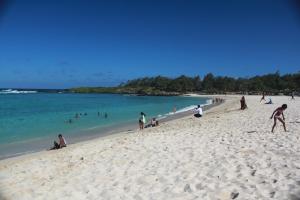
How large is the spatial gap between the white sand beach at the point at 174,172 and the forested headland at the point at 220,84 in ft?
291

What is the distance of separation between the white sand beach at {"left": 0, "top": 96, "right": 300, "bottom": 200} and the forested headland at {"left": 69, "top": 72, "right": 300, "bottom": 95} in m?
88.6

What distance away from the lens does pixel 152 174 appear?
744 cm

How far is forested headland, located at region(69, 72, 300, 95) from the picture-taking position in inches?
4193

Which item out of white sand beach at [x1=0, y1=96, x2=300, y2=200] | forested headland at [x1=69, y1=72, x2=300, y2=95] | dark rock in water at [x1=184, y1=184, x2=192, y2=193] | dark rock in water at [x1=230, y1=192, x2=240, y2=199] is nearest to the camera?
dark rock in water at [x1=230, y1=192, x2=240, y2=199]

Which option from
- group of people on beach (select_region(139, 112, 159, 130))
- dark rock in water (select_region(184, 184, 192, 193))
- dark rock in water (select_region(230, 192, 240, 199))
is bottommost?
group of people on beach (select_region(139, 112, 159, 130))

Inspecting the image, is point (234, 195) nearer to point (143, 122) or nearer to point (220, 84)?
point (143, 122)

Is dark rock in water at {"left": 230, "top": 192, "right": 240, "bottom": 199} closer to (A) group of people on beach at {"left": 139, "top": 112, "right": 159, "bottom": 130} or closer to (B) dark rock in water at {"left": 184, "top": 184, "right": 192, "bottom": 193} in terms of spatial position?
(B) dark rock in water at {"left": 184, "top": 184, "right": 192, "bottom": 193}

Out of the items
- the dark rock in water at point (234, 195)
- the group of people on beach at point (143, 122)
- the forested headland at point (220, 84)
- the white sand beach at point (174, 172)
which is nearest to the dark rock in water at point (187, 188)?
the white sand beach at point (174, 172)

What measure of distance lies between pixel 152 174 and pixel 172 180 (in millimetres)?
736

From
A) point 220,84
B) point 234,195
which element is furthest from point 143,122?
point 220,84

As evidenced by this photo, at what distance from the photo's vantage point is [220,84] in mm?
137000

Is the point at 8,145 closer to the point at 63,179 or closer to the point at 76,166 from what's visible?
the point at 76,166

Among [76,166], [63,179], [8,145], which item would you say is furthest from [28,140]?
[63,179]

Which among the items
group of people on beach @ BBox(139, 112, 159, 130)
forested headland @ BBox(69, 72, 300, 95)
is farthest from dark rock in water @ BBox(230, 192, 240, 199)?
forested headland @ BBox(69, 72, 300, 95)
